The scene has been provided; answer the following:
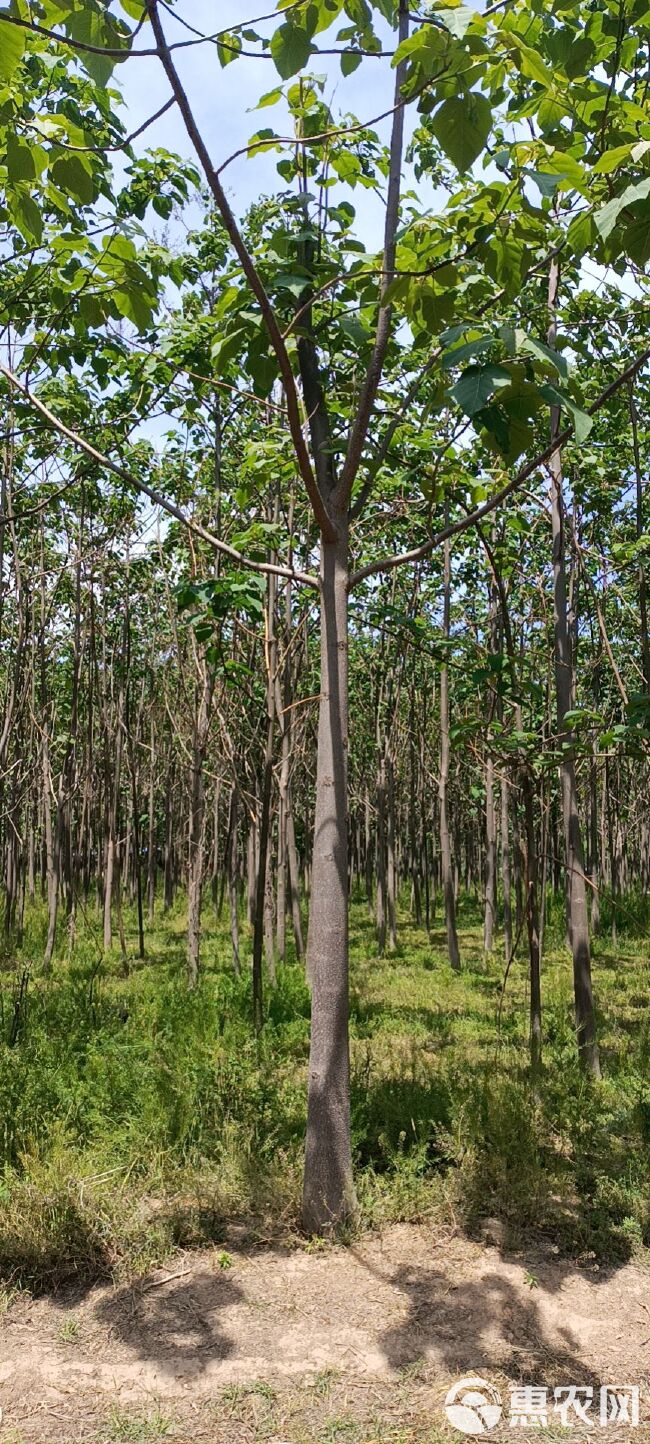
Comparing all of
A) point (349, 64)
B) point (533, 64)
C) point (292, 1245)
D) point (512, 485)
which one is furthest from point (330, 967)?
point (349, 64)

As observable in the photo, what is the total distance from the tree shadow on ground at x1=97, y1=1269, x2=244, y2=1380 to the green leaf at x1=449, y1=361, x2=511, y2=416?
129 inches

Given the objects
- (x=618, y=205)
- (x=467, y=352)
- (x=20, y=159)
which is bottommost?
(x=467, y=352)

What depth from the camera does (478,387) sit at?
7.03ft

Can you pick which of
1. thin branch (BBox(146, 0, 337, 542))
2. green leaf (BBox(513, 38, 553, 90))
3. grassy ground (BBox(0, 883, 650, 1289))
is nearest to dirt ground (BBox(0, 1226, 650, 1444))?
grassy ground (BBox(0, 883, 650, 1289))

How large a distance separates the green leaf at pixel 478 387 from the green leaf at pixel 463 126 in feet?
2.60

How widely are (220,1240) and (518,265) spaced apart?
4.18m

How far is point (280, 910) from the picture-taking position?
10.9m

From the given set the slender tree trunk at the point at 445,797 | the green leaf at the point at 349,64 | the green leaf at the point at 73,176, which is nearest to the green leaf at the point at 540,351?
the green leaf at the point at 73,176

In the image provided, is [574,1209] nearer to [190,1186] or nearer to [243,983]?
[190,1186]

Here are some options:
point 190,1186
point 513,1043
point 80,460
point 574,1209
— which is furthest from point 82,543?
point 574,1209

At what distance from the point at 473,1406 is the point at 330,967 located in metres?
1.67

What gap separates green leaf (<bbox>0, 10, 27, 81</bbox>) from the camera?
221 cm

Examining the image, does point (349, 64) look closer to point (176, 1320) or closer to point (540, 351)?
point (540, 351)

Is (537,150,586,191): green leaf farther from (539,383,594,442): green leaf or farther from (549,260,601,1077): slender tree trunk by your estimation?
(549,260,601,1077): slender tree trunk
